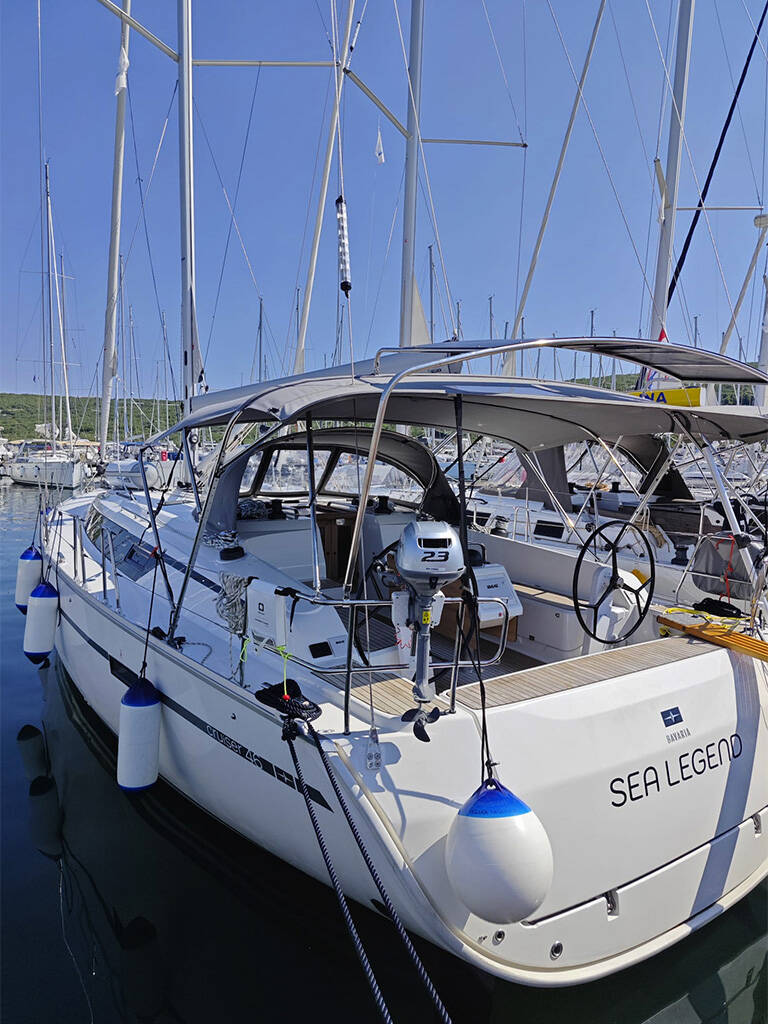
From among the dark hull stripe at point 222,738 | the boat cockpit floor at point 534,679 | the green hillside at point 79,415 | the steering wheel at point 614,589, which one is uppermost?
the green hillside at point 79,415

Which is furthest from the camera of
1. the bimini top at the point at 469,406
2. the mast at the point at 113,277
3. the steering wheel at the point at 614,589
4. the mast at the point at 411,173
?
the mast at the point at 113,277

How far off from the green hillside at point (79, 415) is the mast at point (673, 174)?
850 cm

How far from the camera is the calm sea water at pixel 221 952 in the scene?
2717 millimetres

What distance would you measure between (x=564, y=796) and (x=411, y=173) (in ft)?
26.4

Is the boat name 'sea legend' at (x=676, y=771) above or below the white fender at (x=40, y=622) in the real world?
above

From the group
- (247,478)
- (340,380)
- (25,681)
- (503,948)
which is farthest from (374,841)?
(25,681)

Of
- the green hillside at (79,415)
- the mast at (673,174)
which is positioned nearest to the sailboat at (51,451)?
the green hillside at (79,415)

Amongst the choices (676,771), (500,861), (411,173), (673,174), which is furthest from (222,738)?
(673,174)

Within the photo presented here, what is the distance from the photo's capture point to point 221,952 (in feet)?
9.89

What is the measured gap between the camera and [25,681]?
6422 mm

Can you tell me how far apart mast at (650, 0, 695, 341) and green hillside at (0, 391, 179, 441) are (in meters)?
8.50

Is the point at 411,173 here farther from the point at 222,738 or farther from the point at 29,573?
the point at 222,738

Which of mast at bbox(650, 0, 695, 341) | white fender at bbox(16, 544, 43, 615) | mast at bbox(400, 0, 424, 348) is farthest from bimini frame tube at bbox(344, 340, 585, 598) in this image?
mast at bbox(650, 0, 695, 341)

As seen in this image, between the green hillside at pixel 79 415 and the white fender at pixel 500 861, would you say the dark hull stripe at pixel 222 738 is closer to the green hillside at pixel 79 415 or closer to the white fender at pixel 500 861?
the white fender at pixel 500 861
